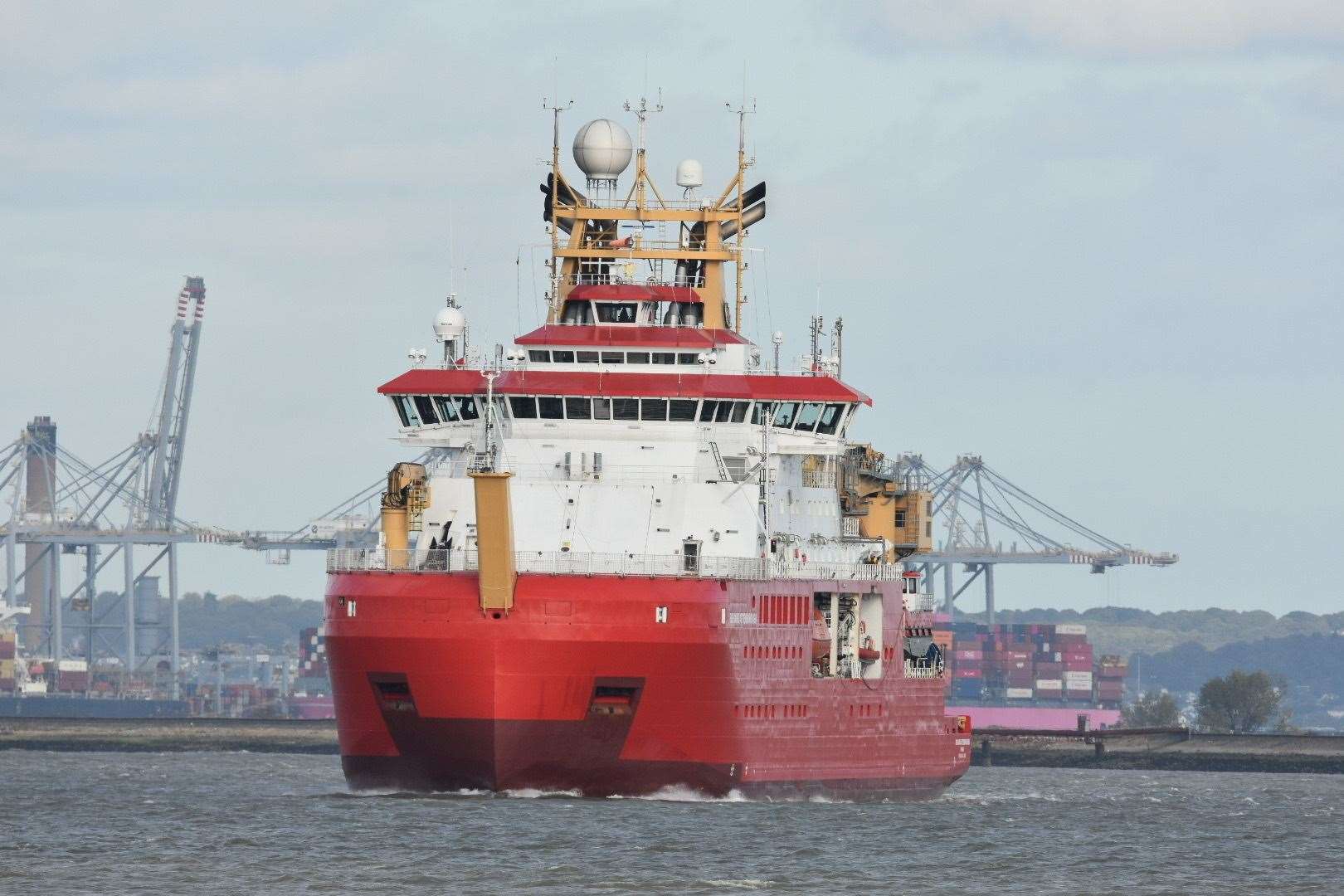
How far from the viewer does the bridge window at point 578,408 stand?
205 ft

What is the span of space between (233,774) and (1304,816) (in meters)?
31.7

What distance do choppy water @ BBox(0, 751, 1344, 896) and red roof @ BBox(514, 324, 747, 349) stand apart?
1042cm

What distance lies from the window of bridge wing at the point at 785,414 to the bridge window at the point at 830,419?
947 millimetres

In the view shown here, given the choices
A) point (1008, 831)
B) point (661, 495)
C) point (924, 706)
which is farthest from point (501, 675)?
point (924, 706)

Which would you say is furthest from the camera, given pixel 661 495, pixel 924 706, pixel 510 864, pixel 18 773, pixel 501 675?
pixel 18 773

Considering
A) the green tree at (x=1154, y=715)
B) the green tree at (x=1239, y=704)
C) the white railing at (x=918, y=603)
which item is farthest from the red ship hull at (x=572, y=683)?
the green tree at (x=1154, y=715)

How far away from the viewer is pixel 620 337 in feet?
209

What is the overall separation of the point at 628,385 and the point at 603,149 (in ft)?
27.6

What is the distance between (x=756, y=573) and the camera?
5991 centimetres

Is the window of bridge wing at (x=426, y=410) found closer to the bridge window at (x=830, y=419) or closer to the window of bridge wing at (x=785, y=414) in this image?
the window of bridge wing at (x=785, y=414)

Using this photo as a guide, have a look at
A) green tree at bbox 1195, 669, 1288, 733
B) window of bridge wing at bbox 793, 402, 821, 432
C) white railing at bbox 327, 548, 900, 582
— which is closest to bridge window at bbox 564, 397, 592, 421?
white railing at bbox 327, 548, 900, 582

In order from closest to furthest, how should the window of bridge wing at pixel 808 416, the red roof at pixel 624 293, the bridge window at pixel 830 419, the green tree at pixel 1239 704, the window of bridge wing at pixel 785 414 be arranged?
the window of bridge wing at pixel 785 414, the window of bridge wing at pixel 808 416, the red roof at pixel 624 293, the bridge window at pixel 830 419, the green tree at pixel 1239 704

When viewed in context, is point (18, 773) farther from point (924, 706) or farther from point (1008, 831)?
point (1008, 831)

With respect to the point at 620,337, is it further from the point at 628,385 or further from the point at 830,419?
the point at 830,419
